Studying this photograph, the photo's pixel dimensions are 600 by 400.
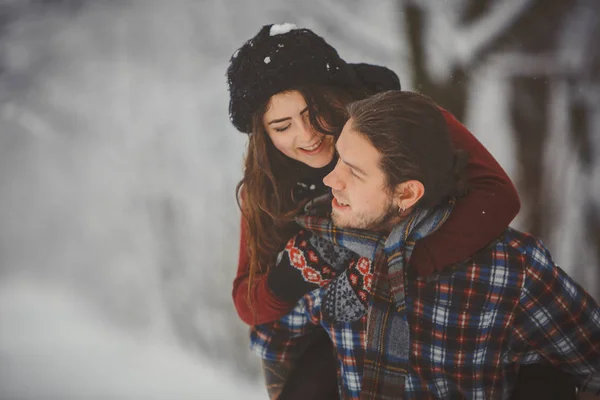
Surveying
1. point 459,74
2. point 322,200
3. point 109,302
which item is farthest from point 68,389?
point 459,74

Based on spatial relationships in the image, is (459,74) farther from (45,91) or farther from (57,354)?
(57,354)

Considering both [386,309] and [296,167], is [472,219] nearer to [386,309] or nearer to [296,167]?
[386,309]

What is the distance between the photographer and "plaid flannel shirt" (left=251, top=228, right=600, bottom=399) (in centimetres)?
103

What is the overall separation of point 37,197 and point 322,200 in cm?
89

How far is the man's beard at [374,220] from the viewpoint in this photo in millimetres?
1013

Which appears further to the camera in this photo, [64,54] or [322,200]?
[64,54]

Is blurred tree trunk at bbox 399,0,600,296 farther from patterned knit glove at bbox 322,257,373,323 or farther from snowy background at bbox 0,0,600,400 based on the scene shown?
patterned knit glove at bbox 322,257,373,323

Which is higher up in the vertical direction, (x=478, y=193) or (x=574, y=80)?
(x=574, y=80)

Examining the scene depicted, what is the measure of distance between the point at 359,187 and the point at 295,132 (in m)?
0.19

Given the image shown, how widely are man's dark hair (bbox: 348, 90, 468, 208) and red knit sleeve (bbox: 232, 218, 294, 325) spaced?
0.38 m

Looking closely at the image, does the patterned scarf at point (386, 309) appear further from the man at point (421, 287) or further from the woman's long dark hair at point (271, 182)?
the woman's long dark hair at point (271, 182)

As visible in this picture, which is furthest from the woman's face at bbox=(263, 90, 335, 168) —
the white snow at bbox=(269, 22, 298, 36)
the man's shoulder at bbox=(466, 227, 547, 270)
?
the man's shoulder at bbox=(466, 227, 547, 270)

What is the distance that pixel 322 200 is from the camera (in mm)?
1145

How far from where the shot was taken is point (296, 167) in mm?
1143
